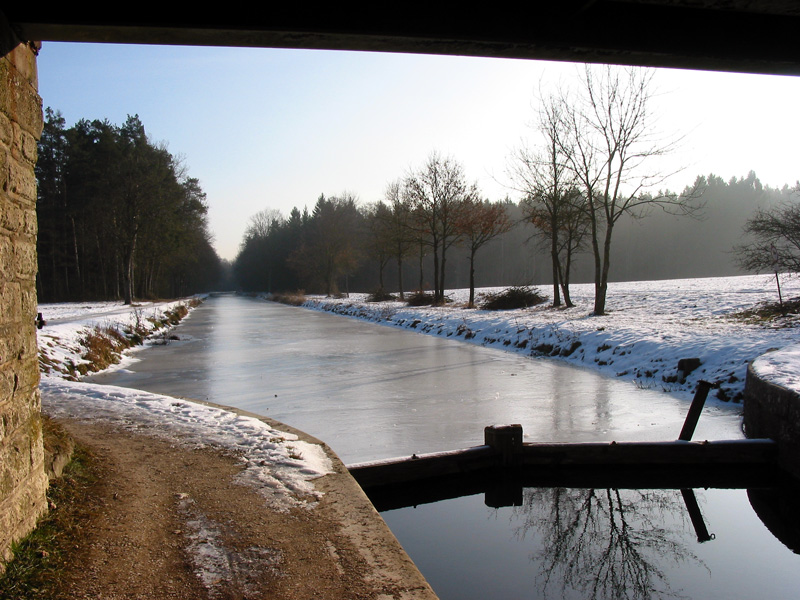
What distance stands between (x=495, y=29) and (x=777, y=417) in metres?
6.14

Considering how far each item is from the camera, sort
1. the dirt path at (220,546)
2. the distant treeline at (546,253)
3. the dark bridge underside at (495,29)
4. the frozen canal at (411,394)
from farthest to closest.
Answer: the distant treeline at (546,253) → the frozen canal at (411,394) → the dark bridge underside at (495,29) → the dirt path at (220,546)

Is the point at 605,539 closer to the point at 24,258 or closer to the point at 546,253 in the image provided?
the point at 24,258

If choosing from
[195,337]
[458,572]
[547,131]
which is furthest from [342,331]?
[458,572]

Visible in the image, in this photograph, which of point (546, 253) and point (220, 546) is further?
point (546, 253)

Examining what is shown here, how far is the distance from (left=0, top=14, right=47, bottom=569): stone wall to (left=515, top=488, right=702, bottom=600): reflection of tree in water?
3.97 m

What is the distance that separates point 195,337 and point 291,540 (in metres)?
22.7

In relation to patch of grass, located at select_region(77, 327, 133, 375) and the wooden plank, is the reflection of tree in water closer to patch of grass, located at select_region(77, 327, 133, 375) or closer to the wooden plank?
the wooden plank

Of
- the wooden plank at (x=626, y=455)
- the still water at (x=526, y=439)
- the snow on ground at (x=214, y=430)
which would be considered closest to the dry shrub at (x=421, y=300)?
the still water at (x=526, y=439)

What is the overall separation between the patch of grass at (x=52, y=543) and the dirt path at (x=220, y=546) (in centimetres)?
8

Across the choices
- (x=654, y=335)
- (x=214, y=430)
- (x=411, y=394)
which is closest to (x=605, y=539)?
(x=214, y=430)

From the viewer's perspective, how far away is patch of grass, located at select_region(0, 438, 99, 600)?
3357 mm

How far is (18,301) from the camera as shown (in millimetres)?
3924

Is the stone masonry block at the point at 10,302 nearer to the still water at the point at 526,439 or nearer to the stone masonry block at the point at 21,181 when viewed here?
the stone masonry block at the point at 21,181

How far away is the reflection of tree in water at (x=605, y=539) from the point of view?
4.91 m
